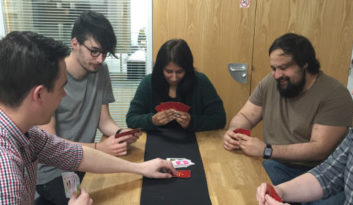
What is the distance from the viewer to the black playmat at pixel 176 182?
54.6 inches

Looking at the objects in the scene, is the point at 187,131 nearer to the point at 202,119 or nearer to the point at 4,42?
the point at 202,119

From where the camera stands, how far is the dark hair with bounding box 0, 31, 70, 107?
1.04m

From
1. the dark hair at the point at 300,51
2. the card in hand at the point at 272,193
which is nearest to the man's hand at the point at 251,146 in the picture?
the card in hand at the point at 272,193

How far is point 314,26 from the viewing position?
3.30 m

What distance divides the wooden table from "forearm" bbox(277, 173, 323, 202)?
0.37 feet

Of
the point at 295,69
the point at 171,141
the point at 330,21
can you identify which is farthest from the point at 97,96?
the point at 330,21

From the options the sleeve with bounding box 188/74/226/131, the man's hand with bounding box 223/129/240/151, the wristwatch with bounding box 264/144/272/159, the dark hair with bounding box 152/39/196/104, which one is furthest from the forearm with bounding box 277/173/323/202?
the dark hair with bounding box 152/39/196/104

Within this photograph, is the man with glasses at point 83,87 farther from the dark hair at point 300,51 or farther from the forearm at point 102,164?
the dark hair at point 300,51

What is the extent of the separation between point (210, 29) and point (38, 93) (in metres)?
2.55

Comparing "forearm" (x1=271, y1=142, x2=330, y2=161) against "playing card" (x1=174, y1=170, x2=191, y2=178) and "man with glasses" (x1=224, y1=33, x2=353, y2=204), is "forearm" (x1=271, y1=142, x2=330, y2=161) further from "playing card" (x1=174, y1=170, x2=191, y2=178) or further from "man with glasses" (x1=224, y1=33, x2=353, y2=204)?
"playing card" (x1=174, y1=170, x2=191, y2=178)

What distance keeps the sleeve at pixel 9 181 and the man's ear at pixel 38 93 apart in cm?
21

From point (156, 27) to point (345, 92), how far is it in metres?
2.06

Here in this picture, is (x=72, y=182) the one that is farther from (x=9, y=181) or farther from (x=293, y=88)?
(x=293, y=88)

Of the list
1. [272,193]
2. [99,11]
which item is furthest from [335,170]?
[99,11]
